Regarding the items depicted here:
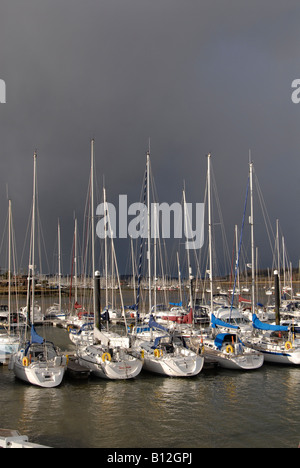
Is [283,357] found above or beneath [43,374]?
beneath

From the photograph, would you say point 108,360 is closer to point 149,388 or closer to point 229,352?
point 149,388

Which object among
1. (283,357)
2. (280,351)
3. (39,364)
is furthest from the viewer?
(280,351)

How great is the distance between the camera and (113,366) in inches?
993

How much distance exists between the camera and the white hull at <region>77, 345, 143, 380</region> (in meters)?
25.2

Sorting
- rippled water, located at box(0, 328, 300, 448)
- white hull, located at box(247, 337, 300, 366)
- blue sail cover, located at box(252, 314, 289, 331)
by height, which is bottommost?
rippled water, located at box(0, 328, 300, 448)

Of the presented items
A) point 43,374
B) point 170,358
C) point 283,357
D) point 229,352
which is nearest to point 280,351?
point 283,357

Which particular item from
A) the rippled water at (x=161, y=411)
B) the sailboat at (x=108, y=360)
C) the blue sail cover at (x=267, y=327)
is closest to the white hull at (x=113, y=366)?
the sailboat at (x=108, y=360)

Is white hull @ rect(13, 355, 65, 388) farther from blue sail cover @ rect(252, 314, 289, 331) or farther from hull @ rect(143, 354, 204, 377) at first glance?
blue sail cover @ rect(252, 314, 289, 331)

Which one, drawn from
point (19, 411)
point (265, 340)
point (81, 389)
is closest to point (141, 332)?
point (265, 340)

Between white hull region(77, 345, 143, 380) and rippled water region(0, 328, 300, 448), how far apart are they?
1.56ft

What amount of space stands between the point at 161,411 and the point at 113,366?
5.96 meters

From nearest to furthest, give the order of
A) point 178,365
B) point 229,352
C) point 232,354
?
point 178,365, point 232,354, point 229,352

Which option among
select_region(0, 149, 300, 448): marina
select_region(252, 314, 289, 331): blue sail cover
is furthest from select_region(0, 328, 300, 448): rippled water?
select_region(252, 314, 289, 331): blue sail cover
